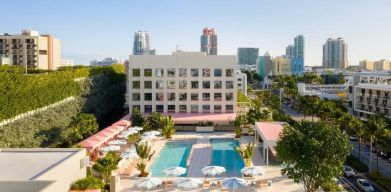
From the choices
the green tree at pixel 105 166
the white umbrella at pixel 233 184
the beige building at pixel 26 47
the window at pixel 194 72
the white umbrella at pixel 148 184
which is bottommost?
the white umbrella at pixel 148 184

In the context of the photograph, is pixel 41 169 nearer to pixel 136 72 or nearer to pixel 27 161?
pixel 27 161

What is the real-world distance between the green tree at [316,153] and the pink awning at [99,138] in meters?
21.8

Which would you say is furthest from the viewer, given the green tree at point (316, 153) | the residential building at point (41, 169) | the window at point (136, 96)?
the window at point (136, 96)

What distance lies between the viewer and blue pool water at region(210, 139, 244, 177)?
39.7 metres

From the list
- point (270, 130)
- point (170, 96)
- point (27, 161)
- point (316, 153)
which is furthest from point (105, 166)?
point (170, 96)

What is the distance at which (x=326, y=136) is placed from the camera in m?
27.1

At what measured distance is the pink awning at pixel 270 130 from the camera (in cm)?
4103

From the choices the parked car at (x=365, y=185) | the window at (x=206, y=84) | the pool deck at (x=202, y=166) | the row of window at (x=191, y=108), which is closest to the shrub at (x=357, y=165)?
the parked car at (x=365, y=185)

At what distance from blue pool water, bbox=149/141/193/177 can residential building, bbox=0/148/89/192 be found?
37.7 ft

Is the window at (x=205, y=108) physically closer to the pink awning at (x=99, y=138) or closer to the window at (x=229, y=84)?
the window at (x=229, y=84)

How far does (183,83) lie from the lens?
67.8 meters

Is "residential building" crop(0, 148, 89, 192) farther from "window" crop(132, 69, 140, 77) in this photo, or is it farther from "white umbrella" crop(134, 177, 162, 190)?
"window" crop(132, 69, 140, 77)

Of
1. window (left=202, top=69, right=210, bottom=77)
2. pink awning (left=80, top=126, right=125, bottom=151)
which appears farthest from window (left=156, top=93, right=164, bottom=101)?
pink awning (left=80, top=126, right=125, bottom=151)

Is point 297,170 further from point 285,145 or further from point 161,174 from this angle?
point 161,174
